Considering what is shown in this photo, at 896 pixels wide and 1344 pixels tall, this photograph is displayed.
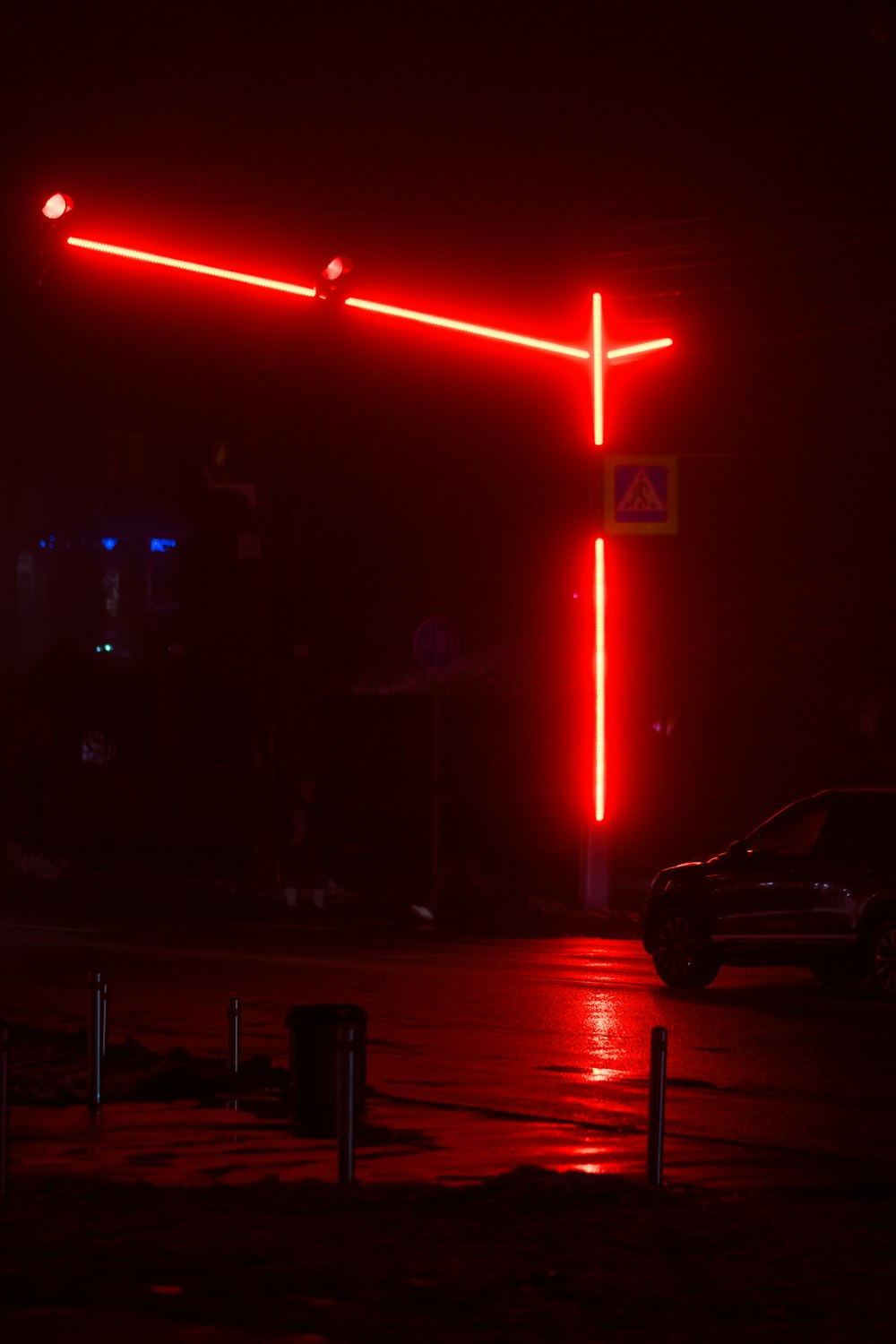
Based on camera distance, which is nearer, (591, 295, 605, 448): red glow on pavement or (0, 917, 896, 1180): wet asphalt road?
(0, 917, 896, 1180): wet asphalt road

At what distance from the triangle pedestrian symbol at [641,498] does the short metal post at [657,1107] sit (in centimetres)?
1638

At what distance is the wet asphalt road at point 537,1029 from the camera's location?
412 inches

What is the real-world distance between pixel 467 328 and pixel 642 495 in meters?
3.89

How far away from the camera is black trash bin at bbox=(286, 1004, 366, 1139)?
411 inches

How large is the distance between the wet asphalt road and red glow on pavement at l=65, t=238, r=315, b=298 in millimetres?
6340

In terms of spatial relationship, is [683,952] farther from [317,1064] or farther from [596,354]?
[596,354]

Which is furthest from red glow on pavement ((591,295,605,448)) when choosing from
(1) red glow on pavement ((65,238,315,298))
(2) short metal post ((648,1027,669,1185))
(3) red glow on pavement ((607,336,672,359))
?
(2) short metal post ((648,1027,669,1185))

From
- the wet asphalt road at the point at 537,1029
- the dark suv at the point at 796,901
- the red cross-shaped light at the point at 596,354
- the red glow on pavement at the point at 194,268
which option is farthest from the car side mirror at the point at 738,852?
the red glow on pavement at the point at 194,268

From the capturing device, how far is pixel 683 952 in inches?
714

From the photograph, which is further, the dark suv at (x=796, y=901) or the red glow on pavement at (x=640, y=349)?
the red glow on pavement at (x=640, y=349)

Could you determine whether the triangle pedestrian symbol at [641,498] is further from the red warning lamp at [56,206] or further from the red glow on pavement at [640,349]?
the red warning lamp at [56,206]

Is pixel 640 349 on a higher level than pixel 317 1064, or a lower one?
higher

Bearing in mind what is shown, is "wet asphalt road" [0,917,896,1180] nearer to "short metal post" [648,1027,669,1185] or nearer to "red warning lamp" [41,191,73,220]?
"short metal post" [648,1027,669,1185]

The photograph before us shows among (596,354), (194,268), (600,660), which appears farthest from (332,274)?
(600,660)
